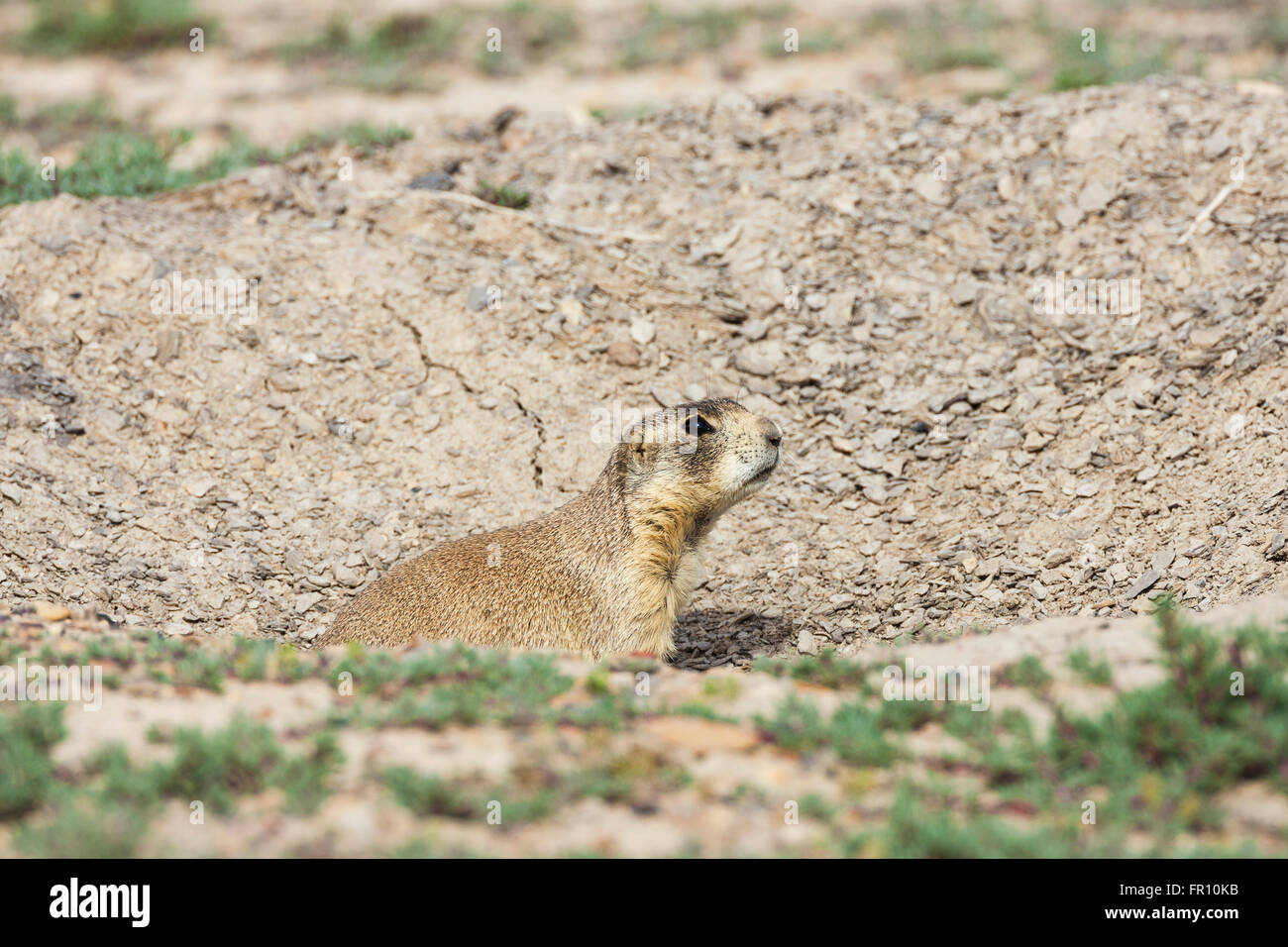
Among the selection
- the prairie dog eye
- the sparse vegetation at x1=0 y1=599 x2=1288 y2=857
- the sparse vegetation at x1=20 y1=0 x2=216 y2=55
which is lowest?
the sparse vegetation at x1=0 y1=599 x2=1288 y2=857

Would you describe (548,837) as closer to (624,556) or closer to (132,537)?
(624,556)

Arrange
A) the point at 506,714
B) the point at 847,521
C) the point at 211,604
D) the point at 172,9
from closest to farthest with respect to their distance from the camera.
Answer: the point at 506,714, the point at 211,604, the point at 847,521, the point at 172,9

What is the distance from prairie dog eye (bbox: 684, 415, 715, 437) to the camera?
21.1ft

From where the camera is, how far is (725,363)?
28.8 feet

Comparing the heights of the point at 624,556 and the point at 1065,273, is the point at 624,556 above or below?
below

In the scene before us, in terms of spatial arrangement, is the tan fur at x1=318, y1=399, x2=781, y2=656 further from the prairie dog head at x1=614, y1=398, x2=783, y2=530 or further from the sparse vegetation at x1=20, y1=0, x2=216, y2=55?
the sparse vegetation at x1=20, y1=0, x2=216, y2=55

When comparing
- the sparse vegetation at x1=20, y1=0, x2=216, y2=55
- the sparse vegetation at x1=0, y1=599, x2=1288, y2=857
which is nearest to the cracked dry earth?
the sparse vegetation at x1=0, y1=599, x2=1288, y2=857

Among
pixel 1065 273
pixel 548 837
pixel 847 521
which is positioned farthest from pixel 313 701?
pixel 1065 273

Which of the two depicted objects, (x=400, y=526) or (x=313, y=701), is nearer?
(x=313, y=701)

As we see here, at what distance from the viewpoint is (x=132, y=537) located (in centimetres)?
764

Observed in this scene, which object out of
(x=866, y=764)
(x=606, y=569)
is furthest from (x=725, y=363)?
(x=866, y=764)

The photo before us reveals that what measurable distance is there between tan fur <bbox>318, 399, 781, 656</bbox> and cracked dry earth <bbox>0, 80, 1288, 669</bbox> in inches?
40.0
